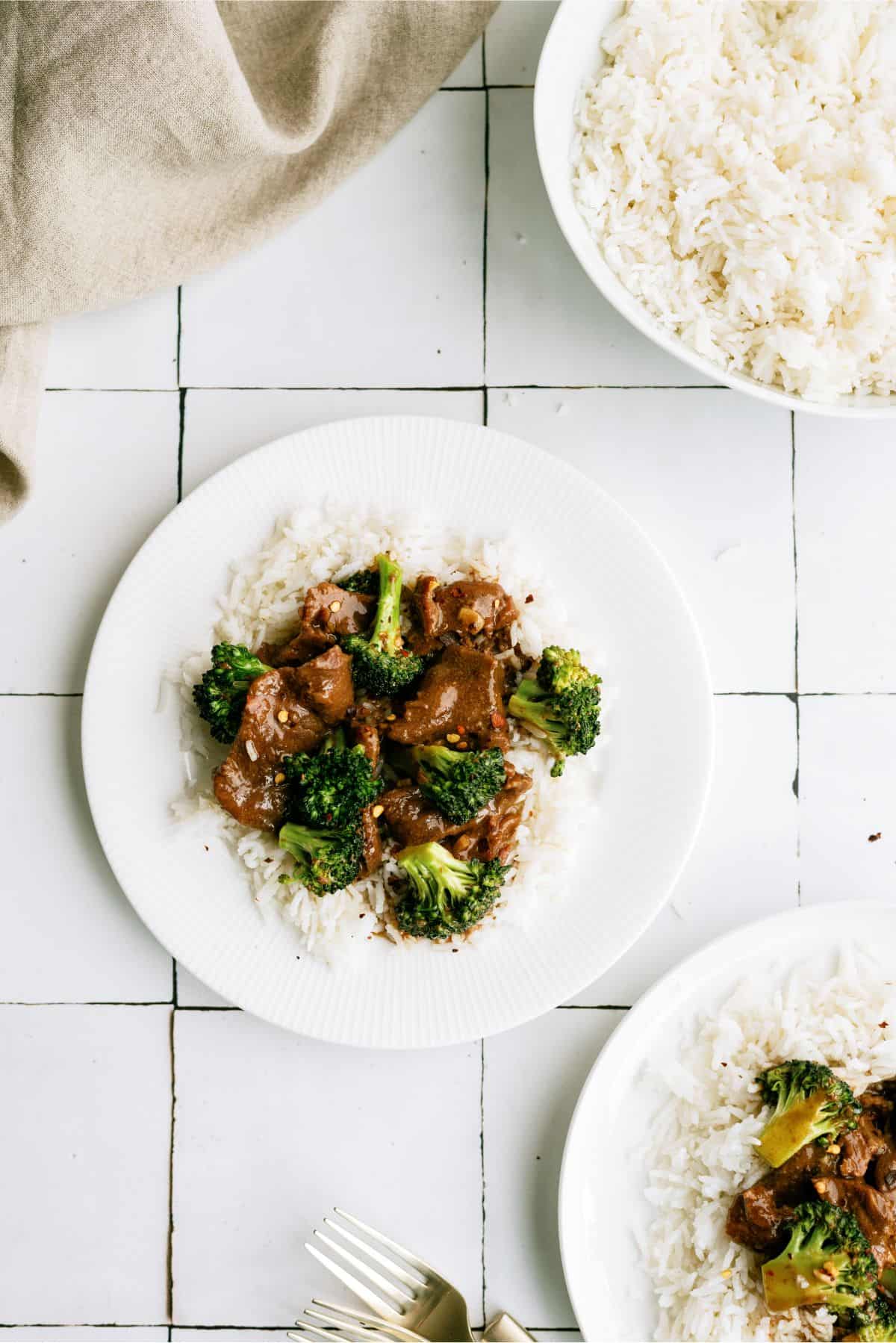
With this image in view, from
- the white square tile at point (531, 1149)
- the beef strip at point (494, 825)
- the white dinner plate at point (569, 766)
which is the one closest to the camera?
the beef strip at point (494, 825)

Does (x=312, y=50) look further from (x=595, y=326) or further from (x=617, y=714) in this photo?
(x=617, y=714)

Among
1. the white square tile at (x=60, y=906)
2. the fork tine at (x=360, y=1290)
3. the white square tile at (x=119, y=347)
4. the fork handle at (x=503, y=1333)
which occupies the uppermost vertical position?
the white square tile at (x=119, y=347)

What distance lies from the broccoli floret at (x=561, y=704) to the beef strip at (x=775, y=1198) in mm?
935

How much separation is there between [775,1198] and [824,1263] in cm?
14

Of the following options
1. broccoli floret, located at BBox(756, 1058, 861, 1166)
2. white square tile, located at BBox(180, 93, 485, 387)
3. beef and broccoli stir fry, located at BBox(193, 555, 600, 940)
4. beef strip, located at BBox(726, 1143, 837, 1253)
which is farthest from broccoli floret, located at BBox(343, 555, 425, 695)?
beef strip, located at BBox(726, 1143, 837, 1253)

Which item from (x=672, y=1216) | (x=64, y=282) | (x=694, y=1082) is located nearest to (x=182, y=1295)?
(x=672, y=1216)

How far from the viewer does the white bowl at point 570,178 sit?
2.01 meters

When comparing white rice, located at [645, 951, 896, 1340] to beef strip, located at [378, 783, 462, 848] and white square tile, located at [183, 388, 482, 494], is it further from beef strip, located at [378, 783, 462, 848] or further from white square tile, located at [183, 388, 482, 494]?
white square tile, located at [183, 388, 482, 494]

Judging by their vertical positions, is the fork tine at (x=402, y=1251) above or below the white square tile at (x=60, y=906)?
below

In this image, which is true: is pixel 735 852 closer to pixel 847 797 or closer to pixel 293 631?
pixel 847 797

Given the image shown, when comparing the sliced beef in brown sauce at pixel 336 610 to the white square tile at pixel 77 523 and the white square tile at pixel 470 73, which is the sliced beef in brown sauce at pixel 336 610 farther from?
the white square tile at pixel 470 73

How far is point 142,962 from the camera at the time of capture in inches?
89.7

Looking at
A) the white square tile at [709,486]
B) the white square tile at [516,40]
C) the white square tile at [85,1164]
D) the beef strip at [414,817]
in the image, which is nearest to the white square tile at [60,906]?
the white square tile at [85,1164]

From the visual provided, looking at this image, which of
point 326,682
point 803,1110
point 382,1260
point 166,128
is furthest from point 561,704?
point 166,128
